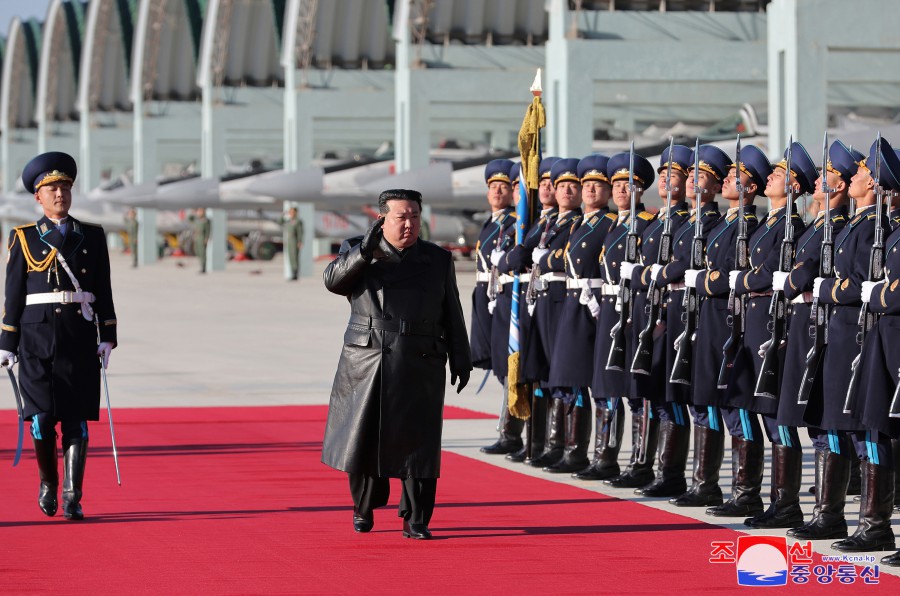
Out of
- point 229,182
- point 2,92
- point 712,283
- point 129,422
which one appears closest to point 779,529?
point 712,283

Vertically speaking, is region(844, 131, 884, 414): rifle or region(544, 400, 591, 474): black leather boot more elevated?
region(844, 131, 884, 414): rifle

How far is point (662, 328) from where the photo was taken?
8977 millimetres

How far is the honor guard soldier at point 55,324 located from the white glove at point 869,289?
369 cm

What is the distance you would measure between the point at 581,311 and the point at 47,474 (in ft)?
10.7

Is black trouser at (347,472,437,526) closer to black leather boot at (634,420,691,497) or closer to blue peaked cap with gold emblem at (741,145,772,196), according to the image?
black leather boot at (634,420,691,497)

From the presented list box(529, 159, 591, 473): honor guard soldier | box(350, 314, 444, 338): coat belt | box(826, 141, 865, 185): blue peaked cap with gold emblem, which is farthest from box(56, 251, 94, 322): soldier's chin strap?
box(826, 141, 865, 185): blue peaked cap with gold emblem

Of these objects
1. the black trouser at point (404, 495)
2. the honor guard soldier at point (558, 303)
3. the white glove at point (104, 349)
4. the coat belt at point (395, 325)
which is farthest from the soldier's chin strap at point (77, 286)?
the honor guard soldier at point (558, 303)

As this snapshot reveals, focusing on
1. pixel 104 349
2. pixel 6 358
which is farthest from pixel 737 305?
pixel 6 358

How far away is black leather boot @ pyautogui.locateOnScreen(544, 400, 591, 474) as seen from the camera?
388 inches

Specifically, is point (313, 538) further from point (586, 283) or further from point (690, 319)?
point (586, 283)

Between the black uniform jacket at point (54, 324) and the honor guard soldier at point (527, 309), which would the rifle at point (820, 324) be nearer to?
the honor guard soldier at point (527, 309)

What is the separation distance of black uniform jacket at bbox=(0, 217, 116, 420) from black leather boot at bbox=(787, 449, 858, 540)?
11.4 ft

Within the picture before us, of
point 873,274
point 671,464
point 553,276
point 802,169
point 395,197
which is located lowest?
point 671,464

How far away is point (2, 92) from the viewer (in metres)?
75.9
